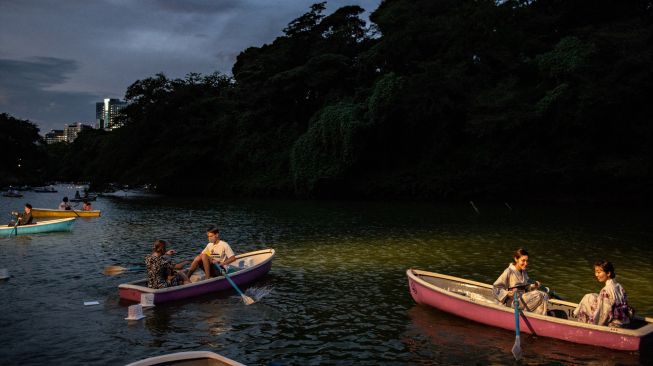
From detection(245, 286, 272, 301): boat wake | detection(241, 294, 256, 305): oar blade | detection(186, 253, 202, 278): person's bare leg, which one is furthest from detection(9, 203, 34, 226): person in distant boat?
detection(241, 294, 256, 305): oar blade

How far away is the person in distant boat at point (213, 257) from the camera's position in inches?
561

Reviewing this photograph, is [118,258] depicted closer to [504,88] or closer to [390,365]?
[390,365]

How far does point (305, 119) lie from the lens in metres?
67.4

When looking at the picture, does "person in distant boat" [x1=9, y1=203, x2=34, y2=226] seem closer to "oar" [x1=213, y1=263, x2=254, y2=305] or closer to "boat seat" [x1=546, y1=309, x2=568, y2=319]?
"oar" [x1=213, y1=263, x2=254, y2=305]

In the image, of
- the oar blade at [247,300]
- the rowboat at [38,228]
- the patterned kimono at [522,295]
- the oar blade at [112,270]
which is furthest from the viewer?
the rowboat at [38,228]

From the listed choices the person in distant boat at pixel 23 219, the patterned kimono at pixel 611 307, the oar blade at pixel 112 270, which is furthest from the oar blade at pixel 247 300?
the person in distant boat at pixel 23 219

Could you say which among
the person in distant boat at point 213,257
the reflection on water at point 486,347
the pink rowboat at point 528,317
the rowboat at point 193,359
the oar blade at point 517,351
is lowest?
the reflection on water at point 486,347

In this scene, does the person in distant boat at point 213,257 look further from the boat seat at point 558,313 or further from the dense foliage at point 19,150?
the dense foliage at point 19,150

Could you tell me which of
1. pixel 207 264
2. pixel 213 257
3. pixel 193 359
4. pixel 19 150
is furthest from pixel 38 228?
pixel 19 150

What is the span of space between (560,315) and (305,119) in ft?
190

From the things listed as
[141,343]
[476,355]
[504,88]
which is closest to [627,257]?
[476,355]

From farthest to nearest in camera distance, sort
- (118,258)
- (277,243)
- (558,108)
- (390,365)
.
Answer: (558,108) < (277,243) < (118,258) < (390,365)

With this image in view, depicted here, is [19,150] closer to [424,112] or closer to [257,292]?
[424,112]

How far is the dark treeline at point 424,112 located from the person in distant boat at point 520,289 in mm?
33736
